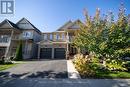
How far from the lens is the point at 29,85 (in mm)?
10016

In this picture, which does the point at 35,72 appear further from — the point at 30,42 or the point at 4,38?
the point at 4,38

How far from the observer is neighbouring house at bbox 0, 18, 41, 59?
32938 mm

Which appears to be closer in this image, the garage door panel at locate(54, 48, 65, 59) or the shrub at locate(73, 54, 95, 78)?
the shrub at locate(73, 54, 95, 78)

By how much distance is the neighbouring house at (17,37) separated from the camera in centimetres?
3294

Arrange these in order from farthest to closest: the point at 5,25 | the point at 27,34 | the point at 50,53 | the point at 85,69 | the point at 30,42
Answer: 1. the point at 27,34
2. the point at 50,53
3. the point at 30,42
4. the point at 5,25
5. the point at 85,69

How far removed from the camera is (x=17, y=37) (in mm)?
35344

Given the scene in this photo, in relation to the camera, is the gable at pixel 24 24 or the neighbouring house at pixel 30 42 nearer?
the neighbouring house at pixel 30 42

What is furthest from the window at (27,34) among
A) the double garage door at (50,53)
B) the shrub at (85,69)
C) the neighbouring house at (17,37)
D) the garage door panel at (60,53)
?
the shrub at (85,69)

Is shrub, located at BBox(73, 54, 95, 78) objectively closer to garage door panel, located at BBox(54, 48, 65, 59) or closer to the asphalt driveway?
the asphalt driveway

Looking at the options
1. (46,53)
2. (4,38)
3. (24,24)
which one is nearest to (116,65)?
(46,53)

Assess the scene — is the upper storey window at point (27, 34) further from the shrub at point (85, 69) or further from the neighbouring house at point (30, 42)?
the shrub at point (85, 69)

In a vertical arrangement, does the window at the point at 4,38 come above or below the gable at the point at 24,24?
below

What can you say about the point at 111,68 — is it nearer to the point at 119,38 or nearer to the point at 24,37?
the point at 119,38

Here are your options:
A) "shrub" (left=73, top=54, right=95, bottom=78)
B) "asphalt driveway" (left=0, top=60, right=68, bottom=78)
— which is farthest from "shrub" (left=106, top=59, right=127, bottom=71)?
"asphalt driveway" (left=0, top=60, right=68, bottom=78)
